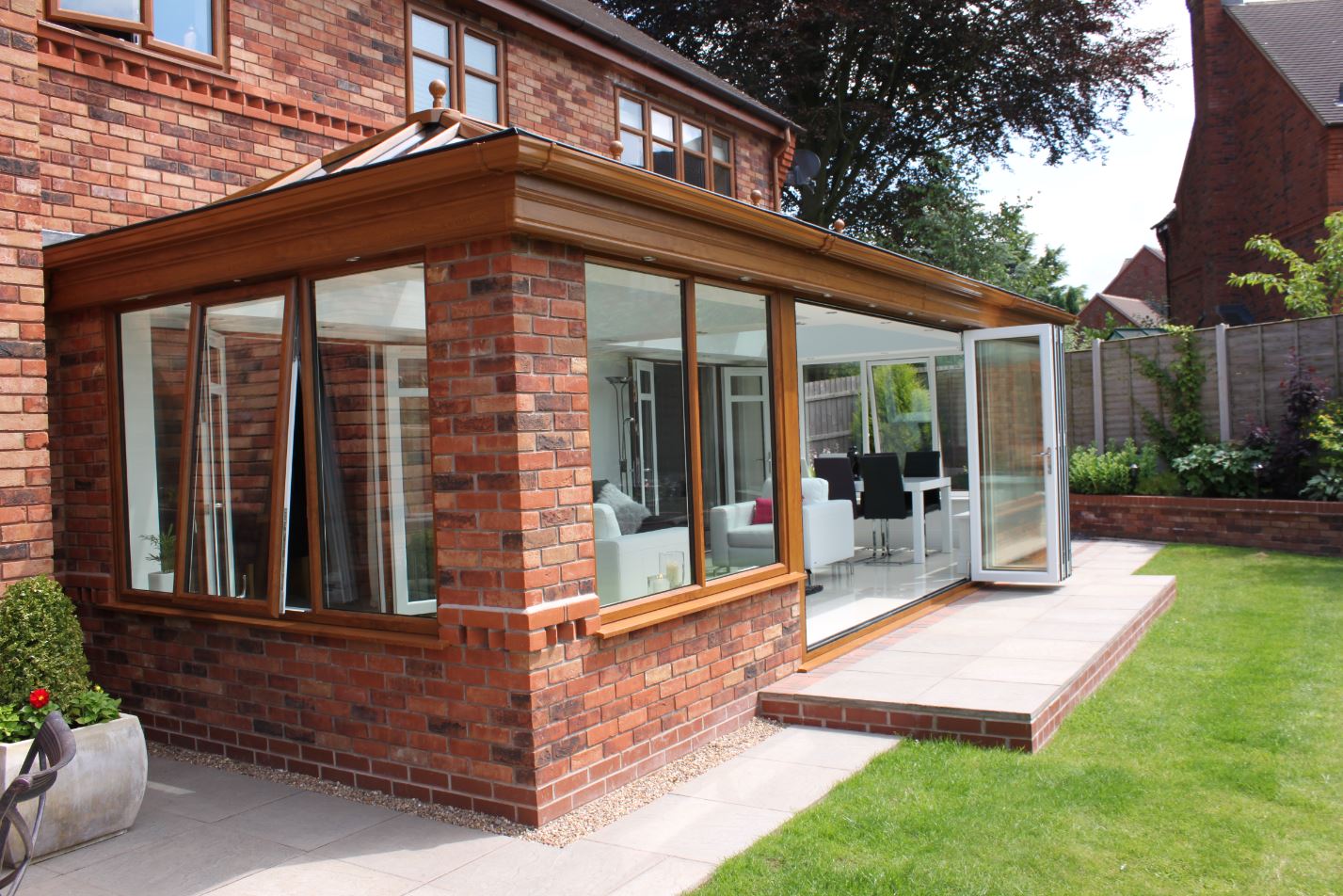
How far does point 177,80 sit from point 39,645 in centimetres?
367

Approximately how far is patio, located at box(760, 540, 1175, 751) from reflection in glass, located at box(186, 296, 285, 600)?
2911mm

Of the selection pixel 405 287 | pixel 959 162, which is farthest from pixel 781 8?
pixel 405 287

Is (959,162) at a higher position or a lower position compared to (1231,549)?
higher

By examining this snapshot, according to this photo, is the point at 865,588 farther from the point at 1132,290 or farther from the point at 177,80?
the point at 1132,290

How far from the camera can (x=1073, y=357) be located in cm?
1434

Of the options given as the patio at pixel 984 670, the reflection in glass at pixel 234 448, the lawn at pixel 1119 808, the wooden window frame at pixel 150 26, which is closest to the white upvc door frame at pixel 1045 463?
the patio at pixel 984 670

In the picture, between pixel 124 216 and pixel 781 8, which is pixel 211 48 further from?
pixel 781 8

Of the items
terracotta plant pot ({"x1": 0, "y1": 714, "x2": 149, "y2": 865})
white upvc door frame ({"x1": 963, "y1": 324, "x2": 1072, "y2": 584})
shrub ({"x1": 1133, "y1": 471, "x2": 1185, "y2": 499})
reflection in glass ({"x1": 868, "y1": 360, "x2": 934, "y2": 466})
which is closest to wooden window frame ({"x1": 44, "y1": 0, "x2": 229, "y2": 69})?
terracotta plant pot ({"x1": 0, "y1": 714, "x2": 149, "y2": 865})

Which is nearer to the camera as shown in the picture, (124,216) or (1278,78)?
(124,216)

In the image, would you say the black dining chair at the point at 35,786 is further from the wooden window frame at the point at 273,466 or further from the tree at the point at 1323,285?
the tree at the point at 1323,285

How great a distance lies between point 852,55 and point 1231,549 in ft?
39.4

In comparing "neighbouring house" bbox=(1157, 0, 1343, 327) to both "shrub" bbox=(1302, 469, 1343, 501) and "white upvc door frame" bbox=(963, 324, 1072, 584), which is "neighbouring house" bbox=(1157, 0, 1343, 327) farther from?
"white upvc door frame" bbox=(963, 324, 1072, 584)

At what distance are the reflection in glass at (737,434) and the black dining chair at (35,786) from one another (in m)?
3.23

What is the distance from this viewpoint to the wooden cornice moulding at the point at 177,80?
5.79m
